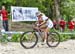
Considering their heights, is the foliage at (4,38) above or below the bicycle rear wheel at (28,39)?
below

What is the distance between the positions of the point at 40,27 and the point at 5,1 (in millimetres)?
13886

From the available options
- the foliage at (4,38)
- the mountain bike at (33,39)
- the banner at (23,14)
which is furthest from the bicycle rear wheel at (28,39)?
the banner at (23,14)

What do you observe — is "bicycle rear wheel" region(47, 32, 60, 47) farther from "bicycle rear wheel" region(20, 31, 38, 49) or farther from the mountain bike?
"bicycle rear wheel" region(20, 31, 38, 49)

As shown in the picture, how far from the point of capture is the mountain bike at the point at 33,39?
1379 cm

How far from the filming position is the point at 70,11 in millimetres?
34469

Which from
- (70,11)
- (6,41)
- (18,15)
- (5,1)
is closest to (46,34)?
(6,41)

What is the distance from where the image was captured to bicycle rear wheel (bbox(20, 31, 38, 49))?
1377 cm

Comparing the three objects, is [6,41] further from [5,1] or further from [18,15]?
[5,1]

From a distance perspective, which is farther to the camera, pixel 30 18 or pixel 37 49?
pixel 30 18

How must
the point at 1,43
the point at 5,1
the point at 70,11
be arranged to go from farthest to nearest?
1. the point at 70,11
2. the point at 5,1
3. the point at 1,43

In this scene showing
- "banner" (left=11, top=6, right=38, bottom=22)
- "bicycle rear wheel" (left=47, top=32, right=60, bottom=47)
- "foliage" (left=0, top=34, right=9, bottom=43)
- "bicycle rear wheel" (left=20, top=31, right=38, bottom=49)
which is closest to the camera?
"bicycle rear wheel" (left=20, top=31, right=38, bottom=49)

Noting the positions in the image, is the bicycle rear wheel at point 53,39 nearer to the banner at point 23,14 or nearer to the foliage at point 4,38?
the foliage at point 4,38

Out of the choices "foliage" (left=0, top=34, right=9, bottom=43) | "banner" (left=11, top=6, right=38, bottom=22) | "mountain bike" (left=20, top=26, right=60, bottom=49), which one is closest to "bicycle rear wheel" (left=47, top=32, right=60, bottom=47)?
"mountain bike" (left=20, top=26, right=60, bottom=49)

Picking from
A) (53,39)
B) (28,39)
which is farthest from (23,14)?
(28,39)
